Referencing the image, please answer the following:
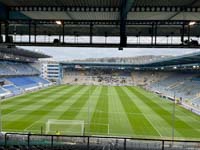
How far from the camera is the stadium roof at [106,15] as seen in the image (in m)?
10.6

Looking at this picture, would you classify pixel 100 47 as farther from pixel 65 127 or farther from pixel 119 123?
pixel 119 123

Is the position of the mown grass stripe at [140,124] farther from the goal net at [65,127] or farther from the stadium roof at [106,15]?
the stadium roof at [106,15]

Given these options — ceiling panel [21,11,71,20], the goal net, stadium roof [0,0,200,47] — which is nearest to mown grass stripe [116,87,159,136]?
the goal net

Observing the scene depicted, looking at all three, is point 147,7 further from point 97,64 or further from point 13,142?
point 97,64

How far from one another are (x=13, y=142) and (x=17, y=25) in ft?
20.2

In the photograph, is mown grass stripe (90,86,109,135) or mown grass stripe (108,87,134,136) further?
mown grass stripe (90,86,109,135)

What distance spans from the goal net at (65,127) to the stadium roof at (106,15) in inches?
410

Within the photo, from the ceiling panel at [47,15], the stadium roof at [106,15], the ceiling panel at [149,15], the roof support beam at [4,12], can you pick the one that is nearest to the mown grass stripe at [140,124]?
the stadium roof at [106,15]

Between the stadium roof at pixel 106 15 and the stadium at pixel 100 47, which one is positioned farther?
the stadium at pixel 100 47

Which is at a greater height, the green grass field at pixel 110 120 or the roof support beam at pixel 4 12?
the roof support beam at pixel 4 12

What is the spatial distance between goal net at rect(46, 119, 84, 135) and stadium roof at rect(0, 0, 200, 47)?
34.1 feet

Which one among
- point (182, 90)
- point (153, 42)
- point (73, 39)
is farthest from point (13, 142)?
point (182, 90)

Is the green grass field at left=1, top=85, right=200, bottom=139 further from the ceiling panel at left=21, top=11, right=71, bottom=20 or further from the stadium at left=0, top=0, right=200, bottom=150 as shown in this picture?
the ceiling panel at left=21, top=11, right=71, bottom=20

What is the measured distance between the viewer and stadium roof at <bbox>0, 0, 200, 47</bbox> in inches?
418
